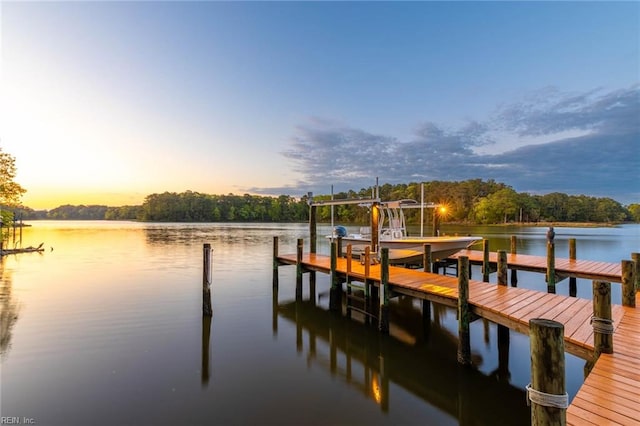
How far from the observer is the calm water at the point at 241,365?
5.42 m

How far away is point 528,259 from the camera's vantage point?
13727 mm

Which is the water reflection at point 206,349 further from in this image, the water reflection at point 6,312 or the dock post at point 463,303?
the dock post at point 463,303

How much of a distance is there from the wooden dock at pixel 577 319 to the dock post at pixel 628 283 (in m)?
0.21

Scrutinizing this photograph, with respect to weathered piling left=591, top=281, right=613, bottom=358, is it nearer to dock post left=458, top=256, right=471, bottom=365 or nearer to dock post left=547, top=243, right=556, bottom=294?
dock post left=458, top=256, right=471, bottom=365

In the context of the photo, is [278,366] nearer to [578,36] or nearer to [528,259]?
[528,259]

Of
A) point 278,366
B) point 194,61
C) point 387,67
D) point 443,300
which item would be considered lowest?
point 278,366

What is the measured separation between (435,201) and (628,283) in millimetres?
88997

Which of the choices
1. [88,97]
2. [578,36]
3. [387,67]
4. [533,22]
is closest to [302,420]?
[88,97]

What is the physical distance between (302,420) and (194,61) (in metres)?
24.6

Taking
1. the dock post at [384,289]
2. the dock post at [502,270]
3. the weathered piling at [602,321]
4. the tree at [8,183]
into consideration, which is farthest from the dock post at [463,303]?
the tree at [8,183]

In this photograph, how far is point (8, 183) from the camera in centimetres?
2634

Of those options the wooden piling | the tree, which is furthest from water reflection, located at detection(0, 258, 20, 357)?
the tree

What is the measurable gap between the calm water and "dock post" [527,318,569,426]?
3690 millimetres

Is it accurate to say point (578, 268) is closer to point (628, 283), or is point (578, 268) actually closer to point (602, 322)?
point (628, 283)
